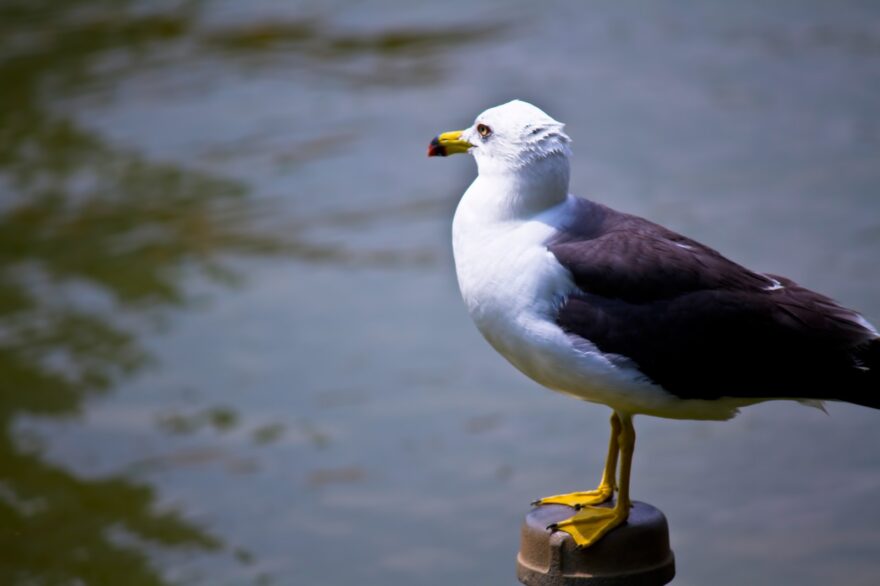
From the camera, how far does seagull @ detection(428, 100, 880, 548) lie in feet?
7.77

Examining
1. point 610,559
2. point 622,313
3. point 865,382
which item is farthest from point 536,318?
point 865,382

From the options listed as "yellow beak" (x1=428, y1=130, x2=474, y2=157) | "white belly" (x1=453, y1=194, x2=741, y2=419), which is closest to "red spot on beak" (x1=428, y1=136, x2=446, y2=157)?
"yellow beak" (x1=428, y1=130, x2=474, y2=157)

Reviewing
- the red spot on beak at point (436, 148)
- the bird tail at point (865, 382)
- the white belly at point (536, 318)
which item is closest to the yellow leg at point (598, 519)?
the white belly at point (536, 318)

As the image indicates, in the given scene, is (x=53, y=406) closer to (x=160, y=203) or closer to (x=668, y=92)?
(x=160, y=203)

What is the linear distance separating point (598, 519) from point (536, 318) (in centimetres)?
39

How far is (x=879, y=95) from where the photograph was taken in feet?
27.3

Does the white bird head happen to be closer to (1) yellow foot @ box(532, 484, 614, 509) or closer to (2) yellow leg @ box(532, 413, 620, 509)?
(2) yellow leg @ box(532, 413, 620, 509)

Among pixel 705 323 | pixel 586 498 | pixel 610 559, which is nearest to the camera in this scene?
pixel 610 559

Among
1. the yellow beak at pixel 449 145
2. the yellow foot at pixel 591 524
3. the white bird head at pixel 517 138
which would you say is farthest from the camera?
the yellow beak at pixel 449 145

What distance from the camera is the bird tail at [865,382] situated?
2.35 metres

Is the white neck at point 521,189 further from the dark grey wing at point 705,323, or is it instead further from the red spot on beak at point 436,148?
the red spot on beak at point 436,148

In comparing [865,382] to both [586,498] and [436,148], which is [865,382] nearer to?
[586,498]

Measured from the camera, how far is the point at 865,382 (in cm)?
235

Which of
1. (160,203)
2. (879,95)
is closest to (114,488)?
(160,203)
